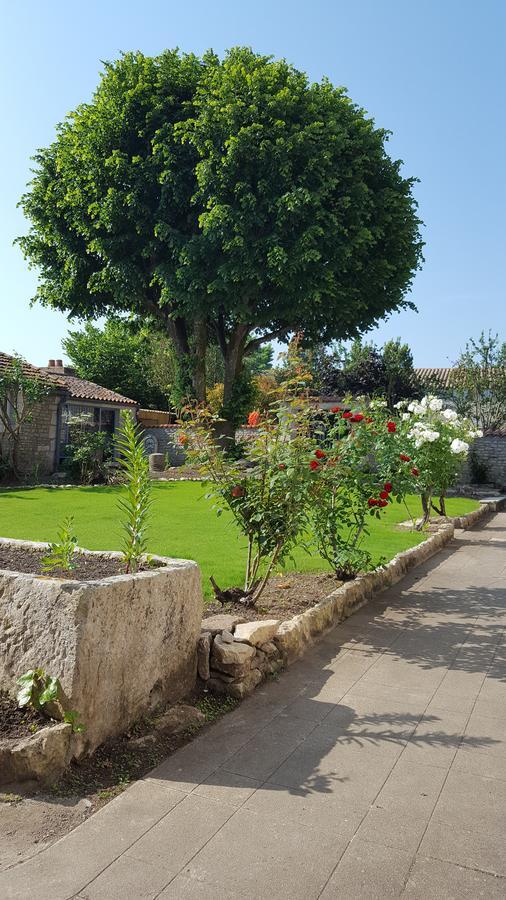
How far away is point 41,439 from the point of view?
22.1m

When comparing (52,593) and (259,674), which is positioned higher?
(52,593)

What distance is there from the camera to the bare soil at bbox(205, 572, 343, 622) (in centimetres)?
554

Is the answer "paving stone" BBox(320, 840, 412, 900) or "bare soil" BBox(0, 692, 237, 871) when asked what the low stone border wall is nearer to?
"bare soil" BBox(0, 692, 237, 871)

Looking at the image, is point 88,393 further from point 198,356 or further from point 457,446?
point 457,446

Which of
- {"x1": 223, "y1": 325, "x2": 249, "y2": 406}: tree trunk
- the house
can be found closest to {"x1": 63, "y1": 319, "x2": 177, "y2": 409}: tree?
the house

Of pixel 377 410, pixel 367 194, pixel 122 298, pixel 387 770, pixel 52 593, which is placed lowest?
pixel 387 770

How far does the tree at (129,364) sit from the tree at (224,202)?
14.4 m

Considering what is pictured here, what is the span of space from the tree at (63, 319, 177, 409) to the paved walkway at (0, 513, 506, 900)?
33.5 m

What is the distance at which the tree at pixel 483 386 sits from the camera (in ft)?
102

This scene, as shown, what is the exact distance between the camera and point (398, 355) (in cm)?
3450

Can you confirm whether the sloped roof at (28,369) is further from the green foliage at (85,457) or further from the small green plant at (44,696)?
the small green plant at (44,696)

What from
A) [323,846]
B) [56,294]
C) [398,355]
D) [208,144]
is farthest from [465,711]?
[398,355]

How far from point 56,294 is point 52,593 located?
22.4 m

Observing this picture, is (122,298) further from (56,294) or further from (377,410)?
(377,410)
